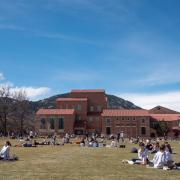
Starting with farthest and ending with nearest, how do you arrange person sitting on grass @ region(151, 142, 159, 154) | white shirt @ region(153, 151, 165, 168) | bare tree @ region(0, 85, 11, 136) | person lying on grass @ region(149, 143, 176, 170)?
bare tree @ region(0, 85, 11, 136), person sitting on grass @ region(151, 142, 159, 154), white shirt @ region(153, 151, 165, 168), person lying on grass @ region(149, 143, 176, 170)

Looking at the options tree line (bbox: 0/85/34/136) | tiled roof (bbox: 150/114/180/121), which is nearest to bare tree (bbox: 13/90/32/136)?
tree line (bbox: 0/85/34/136)

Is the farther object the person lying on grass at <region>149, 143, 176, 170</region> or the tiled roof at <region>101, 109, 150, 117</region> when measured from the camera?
the tiled roof at <region>101, 109, 150, 117</region>

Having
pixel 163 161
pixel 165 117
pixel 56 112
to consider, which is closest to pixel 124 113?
pixel 165 117

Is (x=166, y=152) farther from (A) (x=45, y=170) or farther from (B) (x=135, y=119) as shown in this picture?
Answer: (B) (x=135, y=119)

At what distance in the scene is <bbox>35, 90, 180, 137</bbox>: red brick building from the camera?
378ft

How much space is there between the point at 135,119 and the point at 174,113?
2123 cm

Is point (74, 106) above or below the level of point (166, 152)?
above

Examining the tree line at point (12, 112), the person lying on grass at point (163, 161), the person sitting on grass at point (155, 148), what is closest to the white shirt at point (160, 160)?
the person lying on grass at point (163, 161)

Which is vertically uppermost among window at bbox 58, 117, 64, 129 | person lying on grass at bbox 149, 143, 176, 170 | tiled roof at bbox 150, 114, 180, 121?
tiled roof at bbox 150, 114, 180, 121

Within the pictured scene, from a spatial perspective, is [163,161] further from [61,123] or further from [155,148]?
[61,123]

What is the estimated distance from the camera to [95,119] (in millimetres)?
119188

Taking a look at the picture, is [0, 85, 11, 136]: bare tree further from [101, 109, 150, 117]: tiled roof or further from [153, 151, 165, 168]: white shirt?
[153, 151, 165, 168]: white shirt

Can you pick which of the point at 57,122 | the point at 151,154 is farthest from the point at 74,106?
the point at 151,154

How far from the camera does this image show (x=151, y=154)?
33938 millimetres
